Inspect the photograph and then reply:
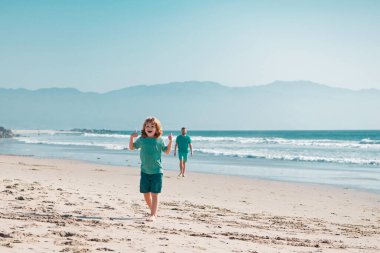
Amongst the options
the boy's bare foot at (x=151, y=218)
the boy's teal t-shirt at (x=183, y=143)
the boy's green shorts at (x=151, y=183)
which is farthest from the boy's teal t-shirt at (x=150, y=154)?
the boy's teal t-shirt at (x=183, y=143)

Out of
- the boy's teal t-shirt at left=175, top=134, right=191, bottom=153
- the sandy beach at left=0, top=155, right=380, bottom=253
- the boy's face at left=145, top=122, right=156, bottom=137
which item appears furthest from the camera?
the boy's teal t-shirt at left=175, top=134, right=191, bottom=153

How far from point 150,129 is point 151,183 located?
2.78 feet

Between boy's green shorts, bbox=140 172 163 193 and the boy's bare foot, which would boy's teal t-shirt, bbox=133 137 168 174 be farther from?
the boy's bare foot

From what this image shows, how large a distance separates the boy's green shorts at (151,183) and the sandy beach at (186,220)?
464 mm

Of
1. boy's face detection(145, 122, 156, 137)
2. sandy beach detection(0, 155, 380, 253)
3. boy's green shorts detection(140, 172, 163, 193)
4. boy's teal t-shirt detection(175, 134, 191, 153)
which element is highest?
boy's face detection(145, 122, 156, 137)

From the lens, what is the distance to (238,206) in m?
10.1

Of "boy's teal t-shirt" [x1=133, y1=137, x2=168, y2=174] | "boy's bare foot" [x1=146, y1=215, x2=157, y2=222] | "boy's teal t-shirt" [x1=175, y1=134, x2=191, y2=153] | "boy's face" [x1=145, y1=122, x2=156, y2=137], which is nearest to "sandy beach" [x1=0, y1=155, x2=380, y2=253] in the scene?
"boy's bare foot" [x1=146, y1=215, x2=157, y2=222]

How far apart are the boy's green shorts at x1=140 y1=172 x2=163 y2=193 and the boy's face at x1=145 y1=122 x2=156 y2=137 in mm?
632

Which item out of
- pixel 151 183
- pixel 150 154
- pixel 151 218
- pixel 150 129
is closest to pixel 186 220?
pixel 151 218

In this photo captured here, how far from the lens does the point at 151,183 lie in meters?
7.84

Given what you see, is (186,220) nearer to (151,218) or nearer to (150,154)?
(151,218)

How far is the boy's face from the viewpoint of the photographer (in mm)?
7750

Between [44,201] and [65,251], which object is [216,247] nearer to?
[65,251]

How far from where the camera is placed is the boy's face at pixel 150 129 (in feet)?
25.4
